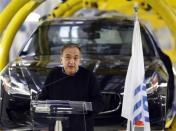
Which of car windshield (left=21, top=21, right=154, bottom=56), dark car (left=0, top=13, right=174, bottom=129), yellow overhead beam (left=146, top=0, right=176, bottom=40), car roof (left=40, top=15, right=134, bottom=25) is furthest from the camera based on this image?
car roof (left=40, top=15, right=134, bottom=25)

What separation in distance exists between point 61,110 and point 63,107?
4 cm

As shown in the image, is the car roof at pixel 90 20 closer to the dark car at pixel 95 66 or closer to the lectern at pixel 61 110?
the dark car at pixel 95 66

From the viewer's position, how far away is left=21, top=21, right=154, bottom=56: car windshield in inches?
279

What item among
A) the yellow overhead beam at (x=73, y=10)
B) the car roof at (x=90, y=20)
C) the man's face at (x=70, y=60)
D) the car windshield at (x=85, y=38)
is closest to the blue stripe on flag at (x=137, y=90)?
the man's face at (x=70, y=60)

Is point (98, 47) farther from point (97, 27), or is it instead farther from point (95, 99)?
point (95, 99)

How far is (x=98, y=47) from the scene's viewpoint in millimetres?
7074

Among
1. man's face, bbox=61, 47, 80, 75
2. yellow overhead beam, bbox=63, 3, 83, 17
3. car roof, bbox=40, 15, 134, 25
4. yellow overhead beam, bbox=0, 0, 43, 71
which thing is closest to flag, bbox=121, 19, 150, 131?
man's face, bbox=61, 47, 80, 75

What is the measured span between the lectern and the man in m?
0.04

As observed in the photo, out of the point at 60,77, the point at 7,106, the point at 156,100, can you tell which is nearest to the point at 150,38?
the point at 156,100

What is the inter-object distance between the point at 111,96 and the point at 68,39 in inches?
76.7

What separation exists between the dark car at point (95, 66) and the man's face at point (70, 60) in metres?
0.90

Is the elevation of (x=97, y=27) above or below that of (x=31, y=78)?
above

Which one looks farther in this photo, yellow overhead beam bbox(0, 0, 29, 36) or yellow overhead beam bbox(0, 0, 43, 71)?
yellow overhead beam bbox(0, 0, 43, 71)

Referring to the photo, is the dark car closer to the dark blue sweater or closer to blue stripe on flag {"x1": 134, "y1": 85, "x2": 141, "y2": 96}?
the dark blue sweater
